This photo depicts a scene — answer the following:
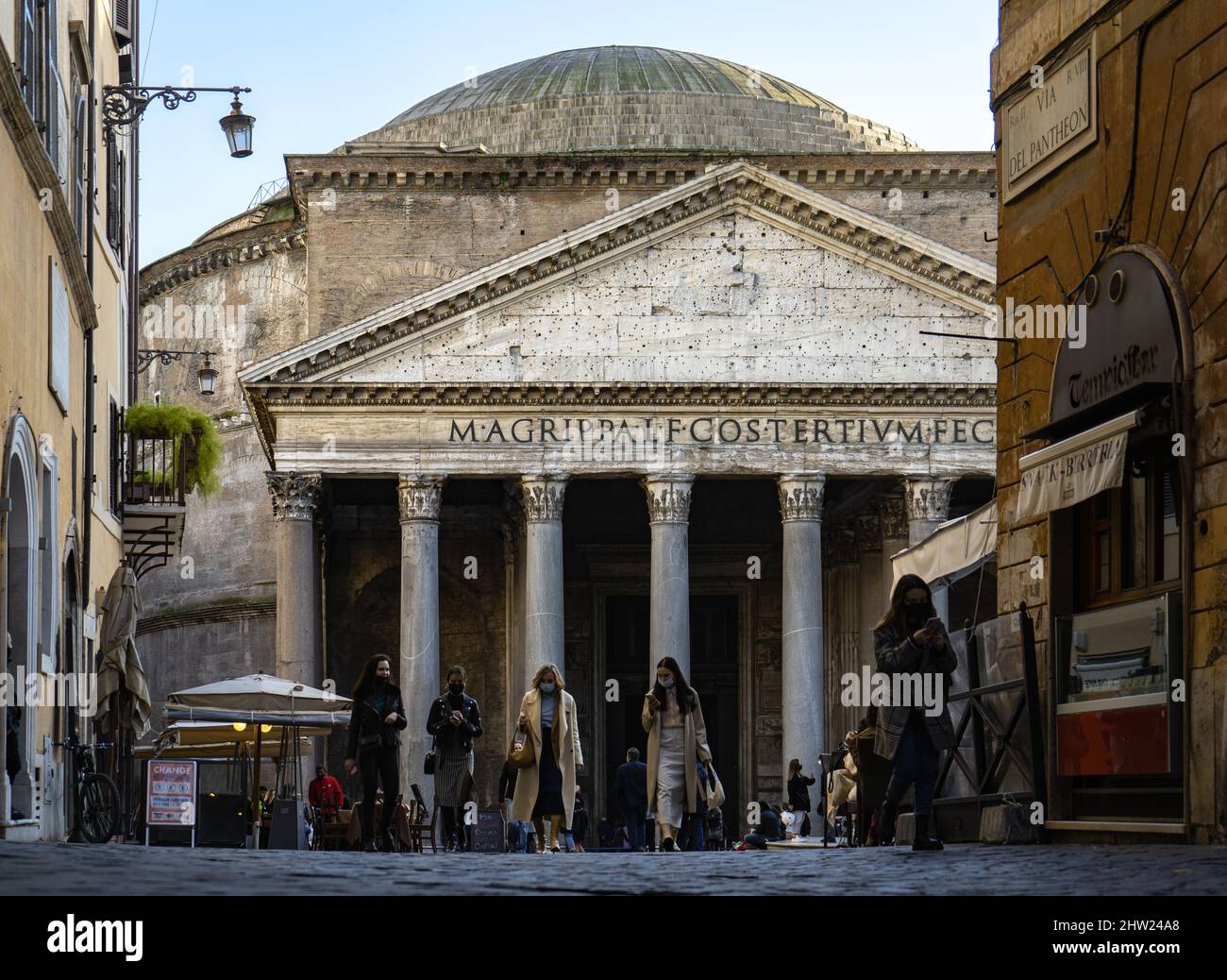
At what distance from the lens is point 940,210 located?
40.2 metres

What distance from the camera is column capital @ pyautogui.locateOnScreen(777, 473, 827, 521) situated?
109 ft

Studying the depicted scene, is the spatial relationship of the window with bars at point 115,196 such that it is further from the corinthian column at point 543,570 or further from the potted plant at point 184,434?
the corinthian column at point 543,570

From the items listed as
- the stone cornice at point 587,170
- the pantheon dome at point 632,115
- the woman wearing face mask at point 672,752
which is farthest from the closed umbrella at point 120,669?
the pantheon dome at point 632,115

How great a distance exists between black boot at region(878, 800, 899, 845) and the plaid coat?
0.41m

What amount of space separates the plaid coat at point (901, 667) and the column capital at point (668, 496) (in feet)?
72.2

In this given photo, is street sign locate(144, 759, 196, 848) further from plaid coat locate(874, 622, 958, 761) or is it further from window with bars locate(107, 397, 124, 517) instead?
plaid coat locate(874, 622, 958, 761)

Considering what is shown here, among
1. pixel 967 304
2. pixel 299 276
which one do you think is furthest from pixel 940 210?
pixel 299 276

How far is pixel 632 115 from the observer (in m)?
46.2

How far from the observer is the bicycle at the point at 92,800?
614 inches

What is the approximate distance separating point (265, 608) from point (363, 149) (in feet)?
31.3

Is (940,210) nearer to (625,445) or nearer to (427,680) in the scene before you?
(625,445)

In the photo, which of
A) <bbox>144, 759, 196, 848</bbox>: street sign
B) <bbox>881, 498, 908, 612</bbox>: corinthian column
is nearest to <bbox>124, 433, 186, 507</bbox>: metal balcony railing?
<bbox>144, 759, 196, 848</bbox>: street sign

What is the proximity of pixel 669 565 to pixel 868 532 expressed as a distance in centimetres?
569
